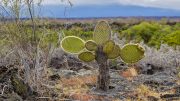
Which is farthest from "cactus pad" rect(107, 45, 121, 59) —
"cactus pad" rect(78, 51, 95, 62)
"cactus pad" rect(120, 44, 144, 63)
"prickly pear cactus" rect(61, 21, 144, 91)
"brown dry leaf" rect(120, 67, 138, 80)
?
"brown dry leaf" rect(120, 67, 138, 80)

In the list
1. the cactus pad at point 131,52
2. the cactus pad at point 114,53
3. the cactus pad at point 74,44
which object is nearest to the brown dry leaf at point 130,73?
the cactus pad at point 131,52

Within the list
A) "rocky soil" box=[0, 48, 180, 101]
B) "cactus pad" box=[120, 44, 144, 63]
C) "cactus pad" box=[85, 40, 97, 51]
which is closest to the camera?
"rocky soil" box=[0, 48, 180, 101]

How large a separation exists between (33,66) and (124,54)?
1365mm

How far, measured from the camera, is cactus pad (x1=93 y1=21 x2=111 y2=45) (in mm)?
7559

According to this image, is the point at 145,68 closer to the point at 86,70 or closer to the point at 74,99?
the point at 86,70

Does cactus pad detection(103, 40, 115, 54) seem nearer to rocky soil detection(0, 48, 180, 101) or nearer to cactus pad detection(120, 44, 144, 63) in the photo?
cactus pad detection(120, 44, 144, 63)

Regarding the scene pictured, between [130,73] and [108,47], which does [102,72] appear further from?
[130,73]

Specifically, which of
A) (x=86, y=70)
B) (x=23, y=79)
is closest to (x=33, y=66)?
(x=23, y=79)

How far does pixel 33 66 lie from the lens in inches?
288

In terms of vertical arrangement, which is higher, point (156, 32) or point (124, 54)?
point (124, 54)

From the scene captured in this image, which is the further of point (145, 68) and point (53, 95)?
point (145, 68)

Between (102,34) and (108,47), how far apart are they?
243 mm

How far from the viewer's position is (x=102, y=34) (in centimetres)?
759

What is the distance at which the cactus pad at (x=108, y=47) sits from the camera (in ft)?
24.4
